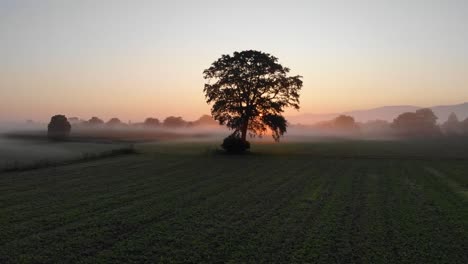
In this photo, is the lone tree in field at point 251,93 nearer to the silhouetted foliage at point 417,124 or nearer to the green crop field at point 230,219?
the green crop field at point 230,219

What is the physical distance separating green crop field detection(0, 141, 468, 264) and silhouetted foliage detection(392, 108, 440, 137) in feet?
499

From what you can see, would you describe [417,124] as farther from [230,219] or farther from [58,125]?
[230,219]

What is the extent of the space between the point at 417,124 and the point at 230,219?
179737 mm

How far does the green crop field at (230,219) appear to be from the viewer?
35.8 ft

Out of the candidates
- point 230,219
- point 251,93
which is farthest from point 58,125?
point 230,219

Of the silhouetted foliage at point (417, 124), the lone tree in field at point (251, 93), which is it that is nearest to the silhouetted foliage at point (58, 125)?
the lone tree in field at point (251, 93)

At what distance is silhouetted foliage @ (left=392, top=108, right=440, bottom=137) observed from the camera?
160m

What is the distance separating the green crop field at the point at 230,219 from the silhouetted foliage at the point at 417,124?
152146 millimetres

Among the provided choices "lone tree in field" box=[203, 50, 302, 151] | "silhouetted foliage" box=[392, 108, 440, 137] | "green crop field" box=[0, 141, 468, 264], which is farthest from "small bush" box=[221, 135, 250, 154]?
"silhouetted foliage" box=[392, 108, 440, 137]

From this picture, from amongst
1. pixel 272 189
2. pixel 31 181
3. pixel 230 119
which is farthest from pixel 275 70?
pixel 31 181

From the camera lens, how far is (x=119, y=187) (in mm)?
22094

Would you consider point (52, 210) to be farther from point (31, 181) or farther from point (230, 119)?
point (230, 119)

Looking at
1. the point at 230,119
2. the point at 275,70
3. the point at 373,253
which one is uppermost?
the point at 275,70

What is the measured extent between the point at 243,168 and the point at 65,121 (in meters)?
116
